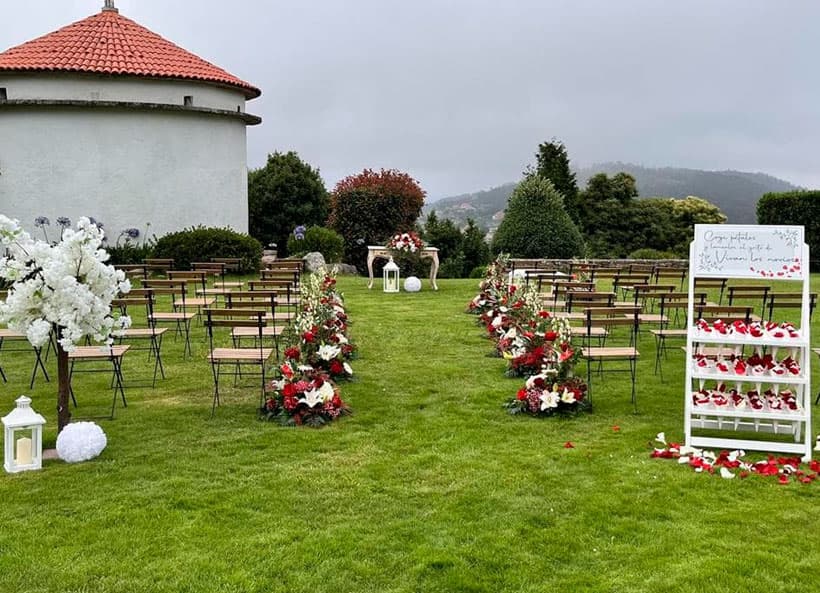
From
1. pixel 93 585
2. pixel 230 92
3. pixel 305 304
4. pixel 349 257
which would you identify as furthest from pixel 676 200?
pixel 93 585

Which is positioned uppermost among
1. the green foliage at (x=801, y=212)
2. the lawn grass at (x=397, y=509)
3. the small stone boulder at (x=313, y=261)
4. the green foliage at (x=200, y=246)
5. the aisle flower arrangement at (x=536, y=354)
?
the green foliage at (x=801, y=212)

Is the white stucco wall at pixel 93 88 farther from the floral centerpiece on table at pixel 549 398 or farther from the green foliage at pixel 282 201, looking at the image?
the floral centerpiece on table at pixel 549 398

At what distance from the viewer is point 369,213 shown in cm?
2722

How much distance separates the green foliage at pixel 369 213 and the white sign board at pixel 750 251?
21072mm

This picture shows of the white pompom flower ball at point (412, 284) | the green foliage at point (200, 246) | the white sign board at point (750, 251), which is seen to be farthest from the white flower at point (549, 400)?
the green foliage at point (200, 246)

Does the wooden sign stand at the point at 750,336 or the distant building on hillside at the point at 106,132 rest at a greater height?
the distant building on hillside at the point at 106,132

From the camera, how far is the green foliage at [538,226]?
71.8ft

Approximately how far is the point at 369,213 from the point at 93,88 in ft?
33.1

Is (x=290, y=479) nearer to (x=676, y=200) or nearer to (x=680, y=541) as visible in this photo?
(x=680, y=541)

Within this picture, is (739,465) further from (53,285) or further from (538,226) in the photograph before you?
(538,226)

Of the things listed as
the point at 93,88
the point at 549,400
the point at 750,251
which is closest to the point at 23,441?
the point at 549,400

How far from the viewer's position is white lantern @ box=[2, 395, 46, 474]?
5516 millimetres

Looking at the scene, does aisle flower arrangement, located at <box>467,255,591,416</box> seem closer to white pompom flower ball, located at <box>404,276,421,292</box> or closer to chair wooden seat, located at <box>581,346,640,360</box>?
chair wooden seat, located at <box>581,346,640,360</box>

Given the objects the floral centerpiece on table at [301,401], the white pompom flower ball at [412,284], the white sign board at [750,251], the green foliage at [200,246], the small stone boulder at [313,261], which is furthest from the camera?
the small stone boulder at [313,261]
